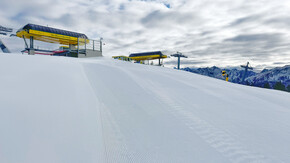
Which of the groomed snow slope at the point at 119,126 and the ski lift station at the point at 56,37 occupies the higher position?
the ski lift station at the point at 56,37

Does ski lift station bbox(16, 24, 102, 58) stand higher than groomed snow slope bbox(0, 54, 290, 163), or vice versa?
ski lift station bbox(16, 24, 102, 58)

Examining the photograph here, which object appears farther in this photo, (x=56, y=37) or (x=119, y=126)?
(x=56, y=37)

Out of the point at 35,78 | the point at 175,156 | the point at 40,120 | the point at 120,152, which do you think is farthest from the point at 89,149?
the point at 35,78

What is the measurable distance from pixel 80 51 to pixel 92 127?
43.0 ft

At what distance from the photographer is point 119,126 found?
229 cm

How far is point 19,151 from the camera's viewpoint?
5.11 feet

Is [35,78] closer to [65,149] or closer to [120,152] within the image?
[65,149]

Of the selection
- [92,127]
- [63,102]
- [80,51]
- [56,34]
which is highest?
[56,34]

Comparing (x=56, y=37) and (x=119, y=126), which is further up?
(x=56, y=37)

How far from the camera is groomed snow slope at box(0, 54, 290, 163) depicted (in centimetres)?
173

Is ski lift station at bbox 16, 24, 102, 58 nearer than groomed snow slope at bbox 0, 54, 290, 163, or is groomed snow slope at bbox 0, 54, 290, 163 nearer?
groomed snow slope at bbox 0, 54, 290, 163

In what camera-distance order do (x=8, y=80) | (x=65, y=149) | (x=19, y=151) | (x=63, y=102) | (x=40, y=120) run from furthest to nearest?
1. (x=8, y=80)
2. (x=63, y=102)
3. (x=40, y=120)
4. (x=65, y=149)
5. (x=19, y=151)

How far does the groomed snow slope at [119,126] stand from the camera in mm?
1734

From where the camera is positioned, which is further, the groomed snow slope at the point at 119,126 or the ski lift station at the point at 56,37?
the ski lift station at the point at 56,37
